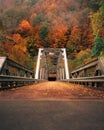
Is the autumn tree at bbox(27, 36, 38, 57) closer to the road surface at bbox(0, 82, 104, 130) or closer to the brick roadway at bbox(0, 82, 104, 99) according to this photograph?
the brick roadway at bbox(0, 82, 104, 99)

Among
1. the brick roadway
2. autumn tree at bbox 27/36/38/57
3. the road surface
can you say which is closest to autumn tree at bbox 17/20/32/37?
autumn tree at bbox 27/36/38/57

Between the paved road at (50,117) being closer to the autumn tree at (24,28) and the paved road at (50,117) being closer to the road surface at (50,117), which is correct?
the road surface at (50,117)

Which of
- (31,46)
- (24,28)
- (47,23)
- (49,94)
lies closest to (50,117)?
(49,94)

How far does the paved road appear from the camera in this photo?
7.73ft

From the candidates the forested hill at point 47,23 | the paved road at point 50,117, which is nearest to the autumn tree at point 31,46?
the forested hill at point 47,23

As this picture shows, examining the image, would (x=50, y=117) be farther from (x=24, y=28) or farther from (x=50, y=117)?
(x=24, y=28)

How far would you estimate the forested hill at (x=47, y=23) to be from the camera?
75.9m

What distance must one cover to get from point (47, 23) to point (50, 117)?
8732 cm

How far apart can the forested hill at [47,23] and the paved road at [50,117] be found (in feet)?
220

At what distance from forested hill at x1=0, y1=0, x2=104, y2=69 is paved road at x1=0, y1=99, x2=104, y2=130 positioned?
6712 cm

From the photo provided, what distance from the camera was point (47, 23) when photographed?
88.6 meters

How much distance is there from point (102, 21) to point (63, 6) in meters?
55.8

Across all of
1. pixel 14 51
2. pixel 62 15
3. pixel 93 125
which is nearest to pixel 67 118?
pixel 93 125

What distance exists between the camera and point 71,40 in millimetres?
79750
